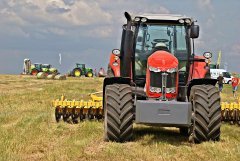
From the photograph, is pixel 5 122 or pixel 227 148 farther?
pixel 5 122

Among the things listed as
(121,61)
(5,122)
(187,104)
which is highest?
(121,61)

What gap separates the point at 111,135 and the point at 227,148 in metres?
2.01

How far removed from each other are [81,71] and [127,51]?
50.2 metres

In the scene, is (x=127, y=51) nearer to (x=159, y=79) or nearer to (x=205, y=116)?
(x=159, y=79)

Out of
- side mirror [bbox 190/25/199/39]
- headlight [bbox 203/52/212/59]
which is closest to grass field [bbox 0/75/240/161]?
headlight [bbox 203/52/212/59]

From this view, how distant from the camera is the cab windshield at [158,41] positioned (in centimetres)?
896

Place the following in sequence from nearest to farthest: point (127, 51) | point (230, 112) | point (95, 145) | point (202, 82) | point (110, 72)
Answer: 1. point (95, 145)
2. point (202, 82)
3. point (127, 51)
4. point (110, 72)
5. point (230, 112)

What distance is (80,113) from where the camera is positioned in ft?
36.7

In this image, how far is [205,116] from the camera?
7.87m

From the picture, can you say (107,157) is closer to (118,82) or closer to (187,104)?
(187,104)

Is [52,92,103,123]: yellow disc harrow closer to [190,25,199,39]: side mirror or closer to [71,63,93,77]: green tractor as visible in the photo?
[190,25,199,39]: side mirror

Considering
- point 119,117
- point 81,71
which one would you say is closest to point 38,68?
point 81,71

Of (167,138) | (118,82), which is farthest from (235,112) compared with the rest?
(118,82)

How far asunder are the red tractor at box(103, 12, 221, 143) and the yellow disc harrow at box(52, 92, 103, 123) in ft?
5.21
